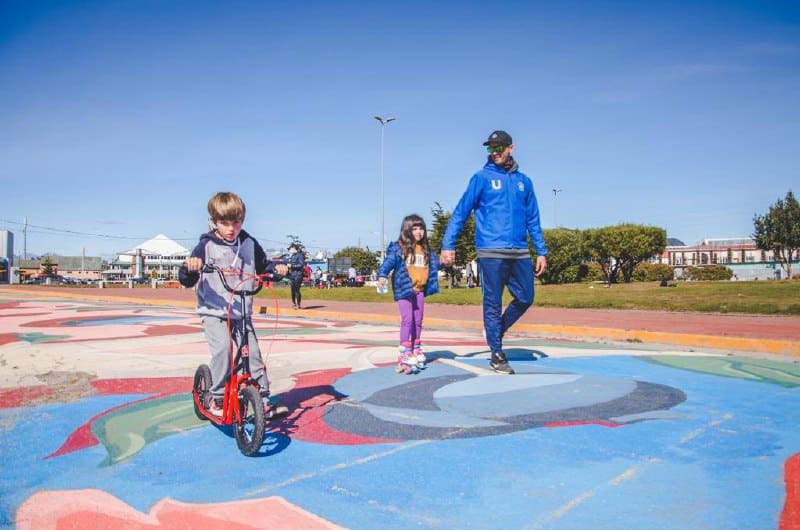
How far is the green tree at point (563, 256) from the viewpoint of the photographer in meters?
49.8

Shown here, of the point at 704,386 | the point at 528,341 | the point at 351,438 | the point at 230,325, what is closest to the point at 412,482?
the point at 351,438

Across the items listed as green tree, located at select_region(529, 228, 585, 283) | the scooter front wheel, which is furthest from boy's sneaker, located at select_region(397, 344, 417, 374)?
green tree, located at select_region(529, 228, 585, 283)

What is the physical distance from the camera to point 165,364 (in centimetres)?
633

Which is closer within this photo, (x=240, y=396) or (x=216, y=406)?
(x=240, y=396)

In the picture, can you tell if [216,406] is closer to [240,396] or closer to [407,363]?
[240,396]

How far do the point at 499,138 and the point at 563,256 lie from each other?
151 feet

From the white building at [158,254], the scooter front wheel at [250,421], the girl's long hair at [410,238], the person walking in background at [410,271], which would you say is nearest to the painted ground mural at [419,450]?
the scooter front wheel at [250,421]

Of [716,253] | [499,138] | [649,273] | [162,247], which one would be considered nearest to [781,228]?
[649,273]

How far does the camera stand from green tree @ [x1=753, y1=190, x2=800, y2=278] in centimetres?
5362

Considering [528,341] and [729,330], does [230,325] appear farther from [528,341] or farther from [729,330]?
[729,330]

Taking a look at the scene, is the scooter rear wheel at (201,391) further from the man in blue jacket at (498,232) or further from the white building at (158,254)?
the white building at (158,254)

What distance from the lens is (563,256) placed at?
50.2 metres

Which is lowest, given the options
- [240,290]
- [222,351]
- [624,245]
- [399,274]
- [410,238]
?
[222,351]

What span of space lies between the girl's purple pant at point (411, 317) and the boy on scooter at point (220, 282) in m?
2.11
